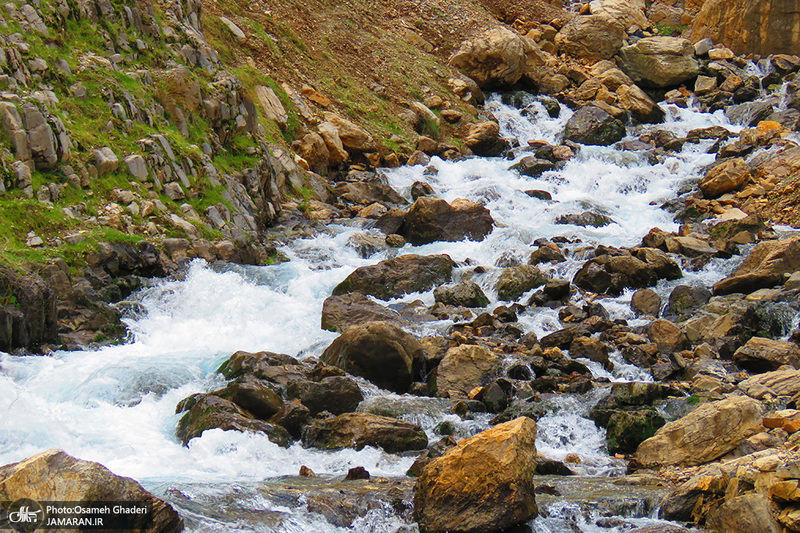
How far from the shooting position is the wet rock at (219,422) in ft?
29.2

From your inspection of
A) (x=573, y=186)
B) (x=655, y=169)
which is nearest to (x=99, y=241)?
(x=573, y=186)

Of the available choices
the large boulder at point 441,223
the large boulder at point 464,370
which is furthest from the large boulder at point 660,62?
the large boulder at point 464,370

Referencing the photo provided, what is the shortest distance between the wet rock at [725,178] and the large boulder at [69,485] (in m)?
19.0

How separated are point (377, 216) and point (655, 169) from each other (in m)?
9.79

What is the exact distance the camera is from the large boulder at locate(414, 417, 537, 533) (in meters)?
6.50

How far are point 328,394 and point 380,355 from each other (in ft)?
4.31

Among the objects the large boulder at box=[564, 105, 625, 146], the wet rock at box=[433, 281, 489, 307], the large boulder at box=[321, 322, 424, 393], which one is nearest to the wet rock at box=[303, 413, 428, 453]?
the large boulder at box=[321, 322, 424, 393]

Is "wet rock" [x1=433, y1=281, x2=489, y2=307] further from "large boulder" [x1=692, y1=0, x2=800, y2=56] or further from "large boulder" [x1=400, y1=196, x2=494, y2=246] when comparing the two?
"large boulder" [x1=692, y1=0, x2=800, y2=56]

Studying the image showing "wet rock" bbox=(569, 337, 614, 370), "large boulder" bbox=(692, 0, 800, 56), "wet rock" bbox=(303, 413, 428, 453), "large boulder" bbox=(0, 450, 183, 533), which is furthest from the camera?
"large boulder" bbox=(692, 0, 800, 56)

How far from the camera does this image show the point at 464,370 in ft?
36.4

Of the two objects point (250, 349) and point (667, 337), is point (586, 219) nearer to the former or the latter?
point (667, 337)

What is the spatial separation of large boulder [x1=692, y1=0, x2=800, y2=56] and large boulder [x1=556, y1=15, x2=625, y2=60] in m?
4.54

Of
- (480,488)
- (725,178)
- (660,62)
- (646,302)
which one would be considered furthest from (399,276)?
(660,62)

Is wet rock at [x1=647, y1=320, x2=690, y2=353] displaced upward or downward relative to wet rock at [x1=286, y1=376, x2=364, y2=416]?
upward
